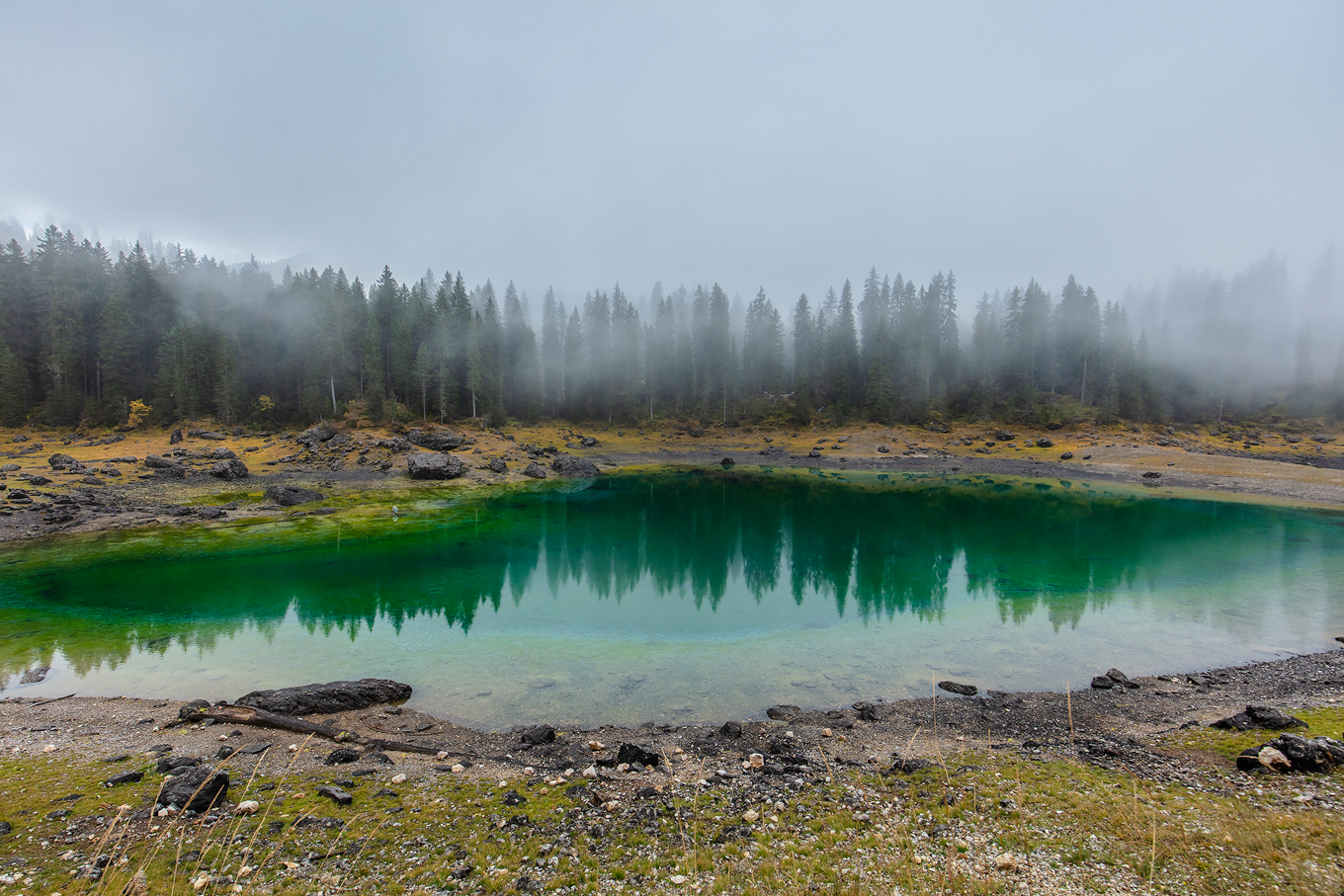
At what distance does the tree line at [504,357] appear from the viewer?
75.1 meters

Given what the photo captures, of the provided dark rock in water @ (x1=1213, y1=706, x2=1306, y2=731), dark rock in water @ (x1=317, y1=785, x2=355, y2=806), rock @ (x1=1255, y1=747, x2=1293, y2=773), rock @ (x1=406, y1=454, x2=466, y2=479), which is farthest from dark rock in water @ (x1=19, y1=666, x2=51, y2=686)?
rock @ (x1=406, y1=454, x2=466, y2=479)

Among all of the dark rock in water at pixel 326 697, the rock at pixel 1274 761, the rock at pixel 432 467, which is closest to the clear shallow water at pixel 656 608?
the dark rock in water at pixel 326 697

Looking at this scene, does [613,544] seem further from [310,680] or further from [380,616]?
[310,680]

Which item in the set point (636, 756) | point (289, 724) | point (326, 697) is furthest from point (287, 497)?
point (636, 756)

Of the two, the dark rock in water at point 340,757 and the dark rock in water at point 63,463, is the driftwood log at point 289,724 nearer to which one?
the dark rock in water at point 340,757

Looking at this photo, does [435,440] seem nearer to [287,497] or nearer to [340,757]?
[287,497]

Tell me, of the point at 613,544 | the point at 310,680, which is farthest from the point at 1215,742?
the point at 613,544

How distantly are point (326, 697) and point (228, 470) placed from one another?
5588cm

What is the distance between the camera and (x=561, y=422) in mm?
101000

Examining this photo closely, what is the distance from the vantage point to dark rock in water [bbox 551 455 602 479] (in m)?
70.9

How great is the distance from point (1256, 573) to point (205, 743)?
45.9 metres

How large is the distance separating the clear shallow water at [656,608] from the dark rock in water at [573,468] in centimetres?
2749

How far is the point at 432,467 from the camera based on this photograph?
2403 inches

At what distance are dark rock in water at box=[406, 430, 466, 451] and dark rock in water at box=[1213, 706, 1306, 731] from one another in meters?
76.4
